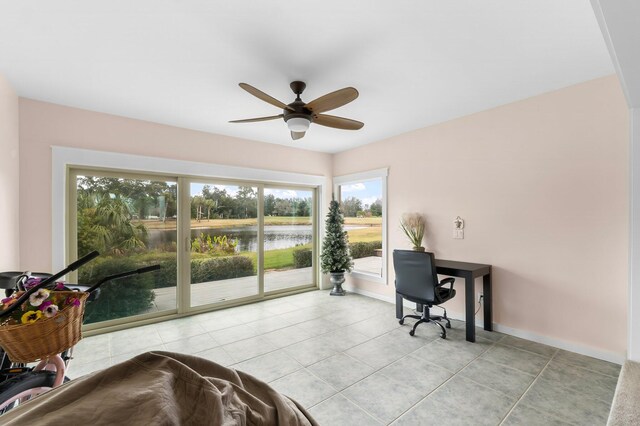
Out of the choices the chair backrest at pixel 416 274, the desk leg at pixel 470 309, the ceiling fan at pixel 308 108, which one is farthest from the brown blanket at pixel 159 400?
the desk leg at pixel 470 309

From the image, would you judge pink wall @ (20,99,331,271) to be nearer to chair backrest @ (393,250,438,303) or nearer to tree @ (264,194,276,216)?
tree @ (264,194,276,216)

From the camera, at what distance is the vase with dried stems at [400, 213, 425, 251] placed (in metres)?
4.16

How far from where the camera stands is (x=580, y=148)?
2.87 meters

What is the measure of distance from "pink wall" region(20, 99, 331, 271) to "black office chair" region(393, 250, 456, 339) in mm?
3058

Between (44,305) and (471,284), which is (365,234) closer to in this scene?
(471,284)

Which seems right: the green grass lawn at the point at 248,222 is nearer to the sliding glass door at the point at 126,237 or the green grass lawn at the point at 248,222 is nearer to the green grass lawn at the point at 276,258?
the sliding glass door at the point at 126,237

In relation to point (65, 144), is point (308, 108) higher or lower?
higher

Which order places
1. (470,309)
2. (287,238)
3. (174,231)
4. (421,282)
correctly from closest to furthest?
(470,309)
(421,282)
(174,231)
(287,238)

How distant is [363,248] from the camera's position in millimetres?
5430

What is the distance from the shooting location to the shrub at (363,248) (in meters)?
5.17

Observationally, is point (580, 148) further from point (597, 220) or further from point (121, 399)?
point (121, 399)

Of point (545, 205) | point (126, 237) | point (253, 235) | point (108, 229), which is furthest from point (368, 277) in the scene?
point (108, 229)

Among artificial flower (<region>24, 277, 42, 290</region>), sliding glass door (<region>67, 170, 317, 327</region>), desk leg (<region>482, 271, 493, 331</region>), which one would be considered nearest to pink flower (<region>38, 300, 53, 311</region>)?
artificial flower (<region>24, 277, 42, 290</region>)

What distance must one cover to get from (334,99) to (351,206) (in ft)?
A: 11.1
